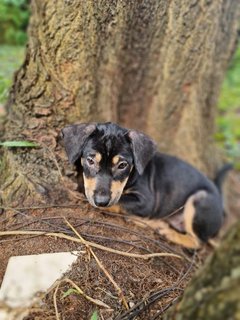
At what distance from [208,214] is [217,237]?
0.85 metres

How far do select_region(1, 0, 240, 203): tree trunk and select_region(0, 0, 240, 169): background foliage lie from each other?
2.21 meters

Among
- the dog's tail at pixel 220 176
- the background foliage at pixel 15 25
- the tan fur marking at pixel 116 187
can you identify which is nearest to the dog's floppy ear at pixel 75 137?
the tan fur marking at pixel 116 187

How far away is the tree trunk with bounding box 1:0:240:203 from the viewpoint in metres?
3.89

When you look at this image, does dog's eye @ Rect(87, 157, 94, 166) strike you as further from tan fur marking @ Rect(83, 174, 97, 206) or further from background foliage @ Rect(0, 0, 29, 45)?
background foliage @ Rect(0, 0, 29, 45)

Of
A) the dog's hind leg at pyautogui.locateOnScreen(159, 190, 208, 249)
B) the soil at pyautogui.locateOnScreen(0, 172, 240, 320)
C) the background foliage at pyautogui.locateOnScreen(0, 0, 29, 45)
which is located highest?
the background foliage at pyautogui.locateOnScreen(0, 0, 29, 45)

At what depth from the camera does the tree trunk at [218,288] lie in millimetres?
1798

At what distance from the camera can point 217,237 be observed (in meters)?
5.50

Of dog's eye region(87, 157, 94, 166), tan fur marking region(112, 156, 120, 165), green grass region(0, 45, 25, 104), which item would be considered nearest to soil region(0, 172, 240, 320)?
dog's eye region(87, 157, 94, 166)

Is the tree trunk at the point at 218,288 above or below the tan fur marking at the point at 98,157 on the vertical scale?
above

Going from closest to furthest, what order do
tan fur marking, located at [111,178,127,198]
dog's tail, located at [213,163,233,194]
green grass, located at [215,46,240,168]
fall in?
1. tan fur marking, located at [111,178,127,198]
2. dog's tail, located at [213,163,233,194]
3. green grass, located at [215,46,240,168]

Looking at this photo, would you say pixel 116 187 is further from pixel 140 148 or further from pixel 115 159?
pixel 140 148

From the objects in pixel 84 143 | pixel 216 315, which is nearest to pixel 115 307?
pixel 216 315

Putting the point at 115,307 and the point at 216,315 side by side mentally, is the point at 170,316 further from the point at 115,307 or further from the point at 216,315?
the point at 115,307

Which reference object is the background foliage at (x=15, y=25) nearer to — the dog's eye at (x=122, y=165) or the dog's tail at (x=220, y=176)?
the dog's tail at (x=220, y=176)
